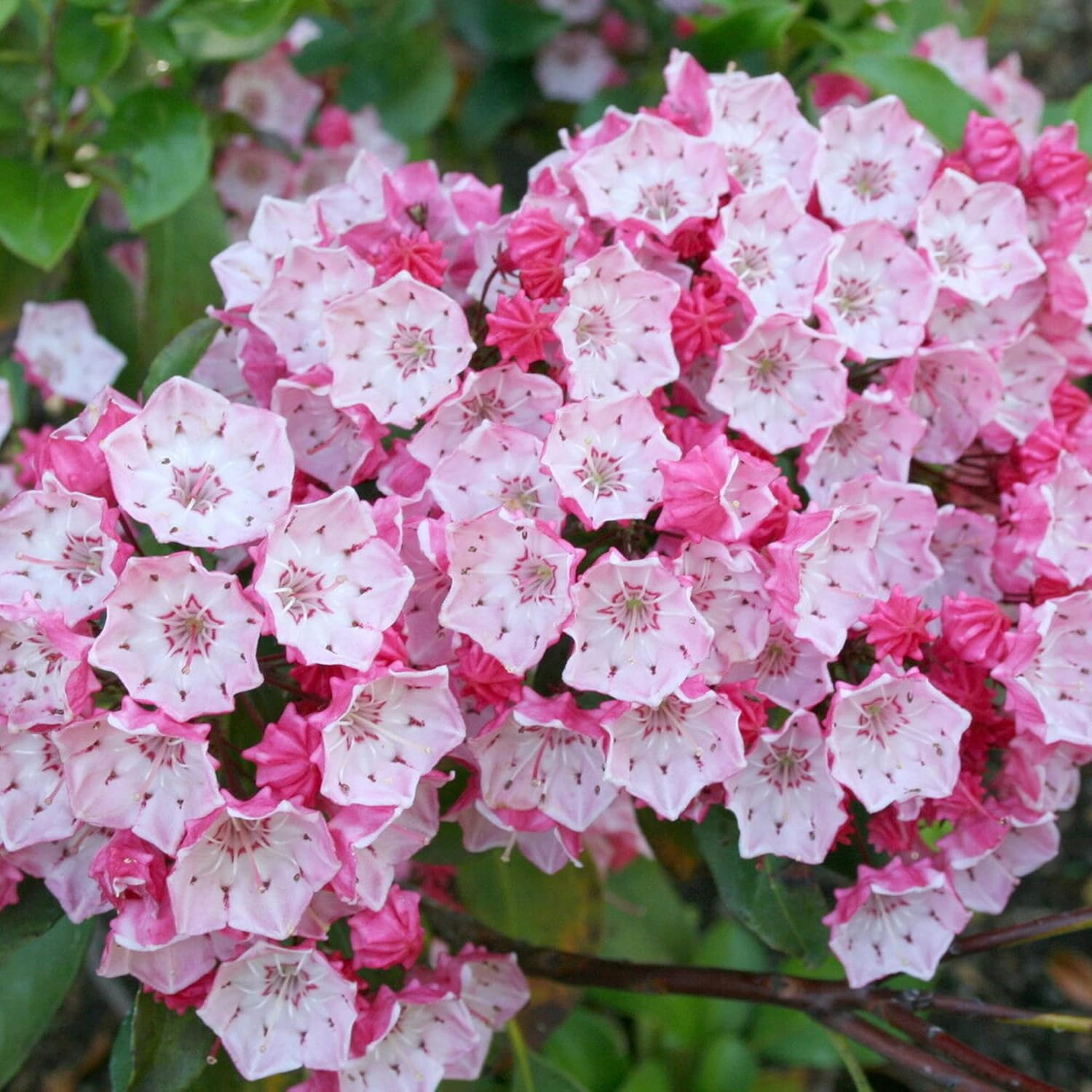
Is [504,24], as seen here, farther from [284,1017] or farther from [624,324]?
[284,1017]

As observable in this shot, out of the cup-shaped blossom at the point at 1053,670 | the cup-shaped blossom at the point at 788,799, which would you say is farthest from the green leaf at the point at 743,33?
the cup-shaped blossom at the point at 788,799

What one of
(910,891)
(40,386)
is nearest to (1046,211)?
(910,891)

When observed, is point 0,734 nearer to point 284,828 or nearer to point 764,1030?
point 284,828

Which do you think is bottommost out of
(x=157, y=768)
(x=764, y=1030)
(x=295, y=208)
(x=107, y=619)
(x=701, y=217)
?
(x=764, y=1030)

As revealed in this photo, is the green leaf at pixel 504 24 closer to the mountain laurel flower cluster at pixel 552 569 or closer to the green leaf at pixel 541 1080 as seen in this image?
the mountain laurel flower cluster at pixel 552 569

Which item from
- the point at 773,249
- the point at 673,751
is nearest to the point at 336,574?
the point at 673,751

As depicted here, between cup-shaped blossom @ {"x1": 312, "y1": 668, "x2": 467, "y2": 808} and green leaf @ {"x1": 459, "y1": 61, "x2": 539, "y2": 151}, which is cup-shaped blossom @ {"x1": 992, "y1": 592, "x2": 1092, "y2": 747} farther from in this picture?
green leaf @ {"x1": 459, "y1": 61, "x2": 539, "y2": 151}

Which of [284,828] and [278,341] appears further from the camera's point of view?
[278,341]
